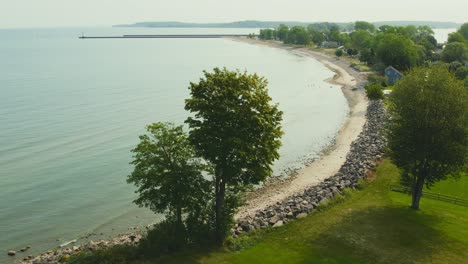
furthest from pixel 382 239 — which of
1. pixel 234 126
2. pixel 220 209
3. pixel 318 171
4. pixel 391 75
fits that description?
pixel 391 75

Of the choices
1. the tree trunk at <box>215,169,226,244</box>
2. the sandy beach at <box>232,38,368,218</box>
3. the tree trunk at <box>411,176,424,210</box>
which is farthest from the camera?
the sandy beach at <box>232,38,368,218</box>

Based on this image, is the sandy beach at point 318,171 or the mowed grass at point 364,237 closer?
the mowed grass at point 364,237

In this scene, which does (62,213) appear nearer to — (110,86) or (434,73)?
(434,73)

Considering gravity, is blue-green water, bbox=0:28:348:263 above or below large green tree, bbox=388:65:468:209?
below

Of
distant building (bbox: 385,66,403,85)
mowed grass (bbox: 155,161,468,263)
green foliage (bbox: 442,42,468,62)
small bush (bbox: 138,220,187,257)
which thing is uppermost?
green foliage (bbox: 442,42,468,62)

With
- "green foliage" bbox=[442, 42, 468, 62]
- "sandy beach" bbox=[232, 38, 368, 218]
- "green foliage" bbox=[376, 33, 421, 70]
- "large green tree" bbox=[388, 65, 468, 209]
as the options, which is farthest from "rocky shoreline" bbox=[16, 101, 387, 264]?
"green foliage" bbox=[442, 42, 468, 62]

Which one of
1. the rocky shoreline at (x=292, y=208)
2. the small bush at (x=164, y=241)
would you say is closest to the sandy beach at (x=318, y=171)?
the rocky shoreline at (x=292, y=208)

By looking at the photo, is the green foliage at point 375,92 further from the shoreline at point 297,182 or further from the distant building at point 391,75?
the distant building at point 391,75

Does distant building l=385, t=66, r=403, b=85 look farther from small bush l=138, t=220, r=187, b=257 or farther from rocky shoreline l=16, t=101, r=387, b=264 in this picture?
small bush l=138, t=220, r=187, b=257

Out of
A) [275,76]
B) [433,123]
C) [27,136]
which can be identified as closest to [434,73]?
[433,123]
